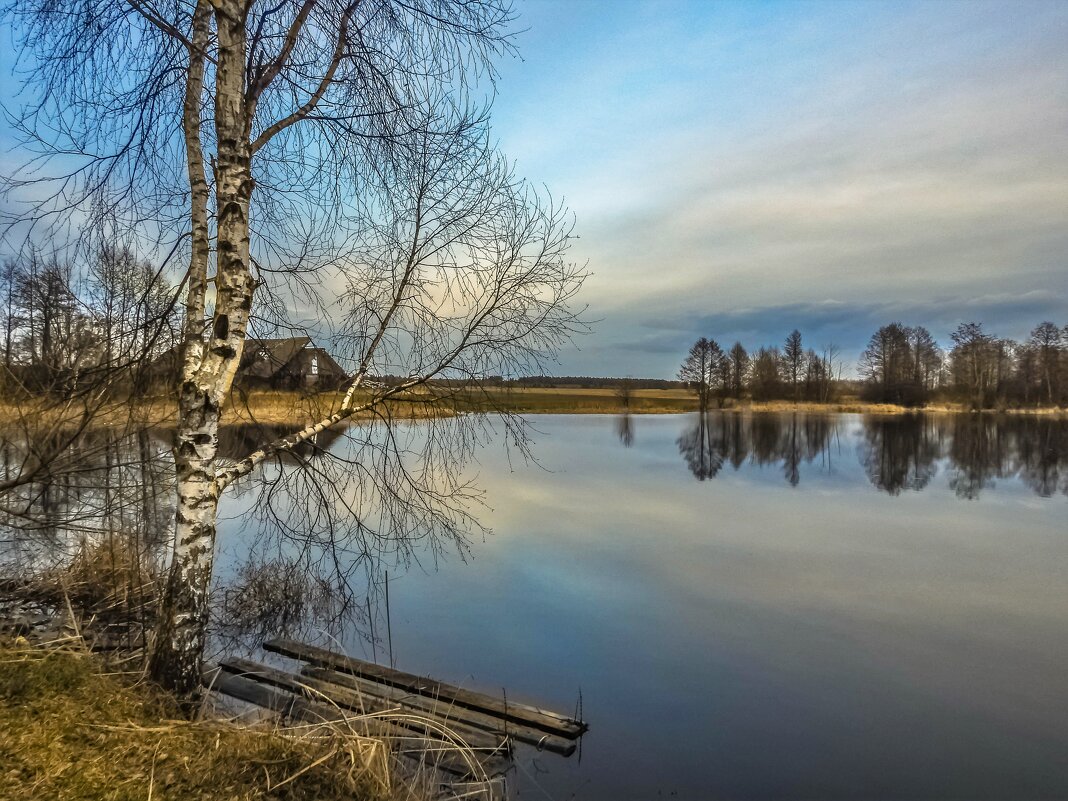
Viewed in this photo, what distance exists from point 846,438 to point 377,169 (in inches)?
1324

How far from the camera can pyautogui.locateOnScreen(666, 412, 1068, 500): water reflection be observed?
63.5 ft

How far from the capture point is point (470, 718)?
15.4ft

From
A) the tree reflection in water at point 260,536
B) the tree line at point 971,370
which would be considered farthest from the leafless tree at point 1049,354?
the tree reflection in water at point 260,536

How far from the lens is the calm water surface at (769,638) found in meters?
4.68

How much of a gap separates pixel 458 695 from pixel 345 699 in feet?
2.77

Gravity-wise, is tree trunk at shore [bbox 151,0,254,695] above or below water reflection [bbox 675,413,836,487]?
above

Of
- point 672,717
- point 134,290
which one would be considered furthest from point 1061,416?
point 134,290

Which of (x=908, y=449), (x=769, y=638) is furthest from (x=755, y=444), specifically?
(x=769, y=638)

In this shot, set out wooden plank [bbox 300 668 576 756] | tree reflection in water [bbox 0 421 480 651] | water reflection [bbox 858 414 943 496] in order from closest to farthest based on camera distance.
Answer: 1. wooden plank [bbox 300 668 576 756]
2. tree reflection in water [bbox 0 421 480 651]
3. water reflection [bbox 858 414 943 496]

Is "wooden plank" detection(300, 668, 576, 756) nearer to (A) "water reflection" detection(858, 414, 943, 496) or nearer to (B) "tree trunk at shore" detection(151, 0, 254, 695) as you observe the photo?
(B) "tree trunk at shore" detection(151, 0, 254, 695)

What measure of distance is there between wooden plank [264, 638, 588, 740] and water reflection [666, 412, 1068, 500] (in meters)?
15.0

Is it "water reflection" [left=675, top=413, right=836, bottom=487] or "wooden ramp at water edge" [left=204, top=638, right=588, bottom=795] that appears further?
"water reflection" [left=675, top=413, right=836, bottom=487]

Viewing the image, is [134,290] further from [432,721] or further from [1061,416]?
[1061,416]

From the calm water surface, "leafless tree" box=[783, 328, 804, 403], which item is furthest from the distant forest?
the calm water surface
